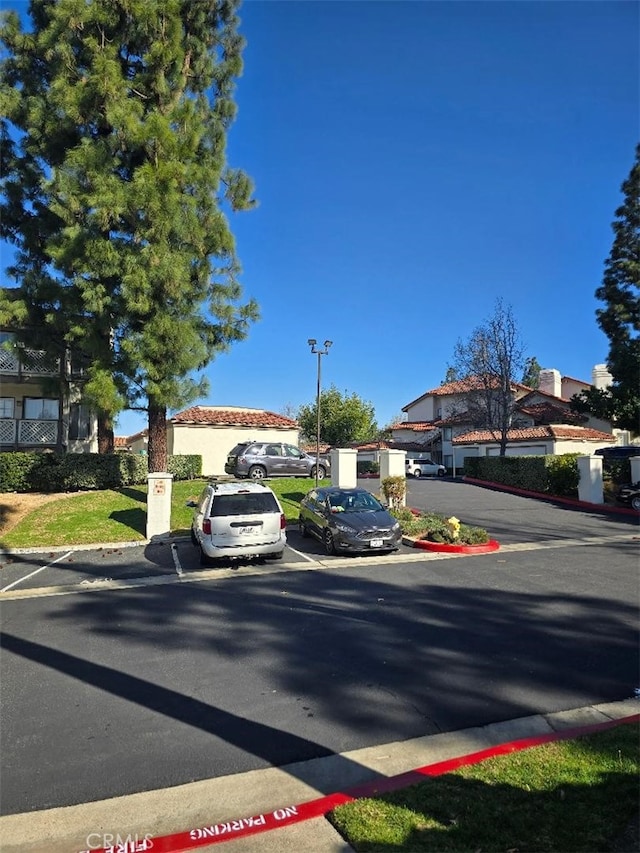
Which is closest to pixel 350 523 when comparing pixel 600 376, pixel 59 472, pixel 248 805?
pixel 248 805

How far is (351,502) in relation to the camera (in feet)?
46.0

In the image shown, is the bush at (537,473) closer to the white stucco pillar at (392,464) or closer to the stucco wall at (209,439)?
the white stucco pillar at (392,464)

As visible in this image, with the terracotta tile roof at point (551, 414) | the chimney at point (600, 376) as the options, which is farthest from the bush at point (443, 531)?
the chimney at point (600, 376)

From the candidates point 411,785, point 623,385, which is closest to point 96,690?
point 411,785

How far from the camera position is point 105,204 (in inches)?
675

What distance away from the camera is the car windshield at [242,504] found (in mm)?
11359

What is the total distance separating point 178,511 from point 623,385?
1003 inches

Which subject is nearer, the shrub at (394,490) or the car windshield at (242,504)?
the car windshield at (242,504)

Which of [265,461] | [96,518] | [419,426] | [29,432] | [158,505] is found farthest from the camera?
→ [419,426]

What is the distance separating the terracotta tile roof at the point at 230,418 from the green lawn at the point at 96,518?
30.6 feet

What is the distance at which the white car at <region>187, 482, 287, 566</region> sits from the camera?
11.2 m

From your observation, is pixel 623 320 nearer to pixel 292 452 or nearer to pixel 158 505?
pixel 292 452

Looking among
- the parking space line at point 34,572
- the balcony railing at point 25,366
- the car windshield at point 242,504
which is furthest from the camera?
the balcony railing at point 25,366

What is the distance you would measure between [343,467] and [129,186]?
38.4ft
